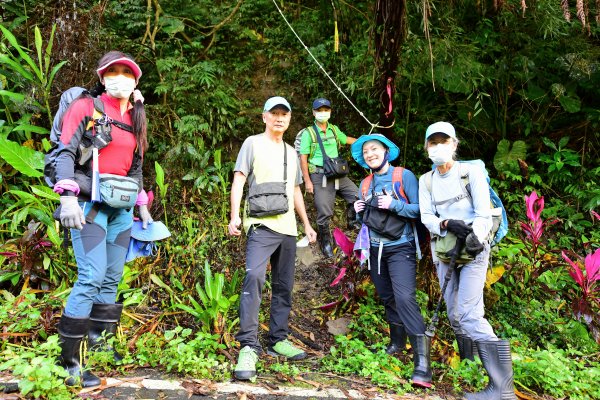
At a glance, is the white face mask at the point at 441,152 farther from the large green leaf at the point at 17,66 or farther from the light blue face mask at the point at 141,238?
the large green leaf at the point at 17,66

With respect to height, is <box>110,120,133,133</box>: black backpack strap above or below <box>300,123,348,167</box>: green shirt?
below

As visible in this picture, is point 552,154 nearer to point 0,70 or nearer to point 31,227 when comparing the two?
point 31,227

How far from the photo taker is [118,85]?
3369 mm

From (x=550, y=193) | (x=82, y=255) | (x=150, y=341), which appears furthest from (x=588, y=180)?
(x=82, y=255)

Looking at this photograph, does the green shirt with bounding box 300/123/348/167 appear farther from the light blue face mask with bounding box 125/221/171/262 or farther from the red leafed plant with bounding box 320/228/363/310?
the light blue face mask with bounding box 125/221/171/262

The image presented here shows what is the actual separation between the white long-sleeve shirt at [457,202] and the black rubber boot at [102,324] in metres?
2.59

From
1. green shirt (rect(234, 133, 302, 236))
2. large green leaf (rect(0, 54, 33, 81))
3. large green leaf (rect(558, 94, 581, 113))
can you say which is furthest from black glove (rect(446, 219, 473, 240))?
large green leaf (rect(558, 94, 581, 113))

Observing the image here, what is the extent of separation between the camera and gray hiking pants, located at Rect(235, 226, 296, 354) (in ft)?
12.6

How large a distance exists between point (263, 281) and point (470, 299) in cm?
166

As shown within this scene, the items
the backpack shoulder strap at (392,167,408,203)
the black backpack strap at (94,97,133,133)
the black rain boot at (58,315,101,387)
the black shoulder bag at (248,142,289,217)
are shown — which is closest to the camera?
the black rain boot at (58,315,101,387)

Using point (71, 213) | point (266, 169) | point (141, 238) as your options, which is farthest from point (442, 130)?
point (71, 213)

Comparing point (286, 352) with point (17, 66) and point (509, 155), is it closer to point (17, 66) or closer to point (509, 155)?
point (17, 66)

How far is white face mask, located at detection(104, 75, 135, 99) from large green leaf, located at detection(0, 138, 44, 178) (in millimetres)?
1924

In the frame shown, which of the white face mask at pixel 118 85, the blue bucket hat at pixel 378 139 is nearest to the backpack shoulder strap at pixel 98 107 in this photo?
the white face mask at pixel 118 85
